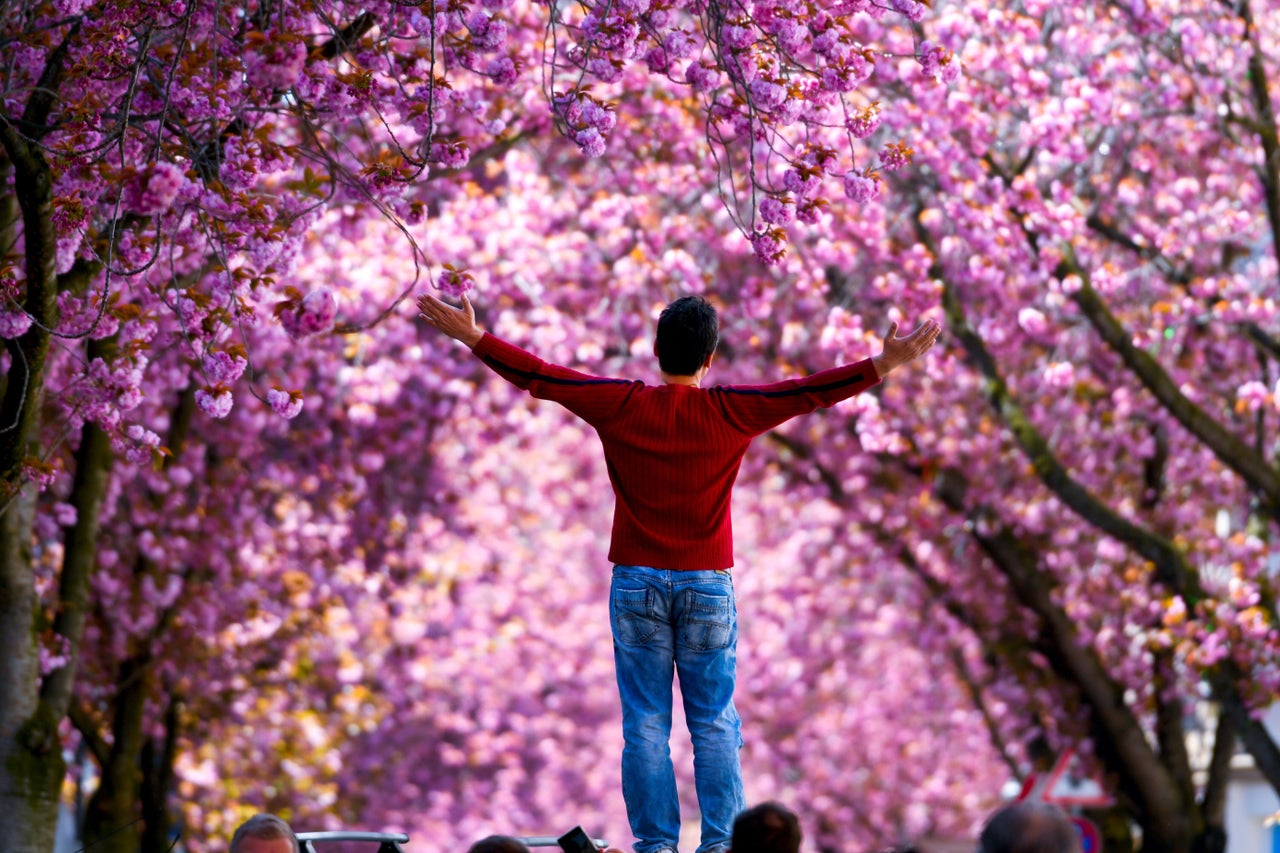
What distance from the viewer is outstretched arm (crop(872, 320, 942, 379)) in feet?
20.6

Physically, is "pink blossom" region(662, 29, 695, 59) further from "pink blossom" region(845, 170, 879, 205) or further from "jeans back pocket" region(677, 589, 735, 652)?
"jeans back pocket" region(677, 589, 735, 652)

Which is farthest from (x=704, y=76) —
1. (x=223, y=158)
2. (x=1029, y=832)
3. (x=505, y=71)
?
(x=1029, y=832)

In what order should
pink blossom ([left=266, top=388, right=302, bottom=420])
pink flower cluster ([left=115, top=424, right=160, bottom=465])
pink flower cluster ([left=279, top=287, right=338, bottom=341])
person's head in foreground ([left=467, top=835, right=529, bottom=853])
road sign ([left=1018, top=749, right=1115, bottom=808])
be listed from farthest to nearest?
road sign ([left=1018, top=749, right=1115, bottom=808]) → pink flower cluster ([left=115, top=424, right=160, bottom=465]) → pink blossom ([left=266, top=388, right=302, bottom=420]) → pink flower cluster ([left=279, top=287, right=338, bottom=341]) → person's head in foreground ([left=467, top=835, right=529, bottom=853])

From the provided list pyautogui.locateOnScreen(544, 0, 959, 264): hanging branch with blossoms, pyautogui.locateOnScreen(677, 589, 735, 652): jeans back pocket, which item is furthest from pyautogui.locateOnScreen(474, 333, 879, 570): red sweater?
pyautogui.locateOnScreen(544, 0, 959, 264): hanging branch with blossoms

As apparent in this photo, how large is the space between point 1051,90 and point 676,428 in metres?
7.95

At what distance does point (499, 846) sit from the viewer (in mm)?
4941

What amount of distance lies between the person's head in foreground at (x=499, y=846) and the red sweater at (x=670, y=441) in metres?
1.48

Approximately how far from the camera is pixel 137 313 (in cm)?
768

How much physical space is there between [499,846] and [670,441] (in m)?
1.82

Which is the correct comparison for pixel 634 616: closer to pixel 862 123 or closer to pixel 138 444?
pixel 862 123

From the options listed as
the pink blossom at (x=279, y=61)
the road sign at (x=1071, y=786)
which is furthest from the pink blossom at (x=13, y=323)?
the road sign at (x=1071, y=786)

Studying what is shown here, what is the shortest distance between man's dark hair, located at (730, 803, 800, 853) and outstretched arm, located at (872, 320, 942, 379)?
180cm

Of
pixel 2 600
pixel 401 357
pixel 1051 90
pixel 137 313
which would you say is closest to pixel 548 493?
pixel 401 357

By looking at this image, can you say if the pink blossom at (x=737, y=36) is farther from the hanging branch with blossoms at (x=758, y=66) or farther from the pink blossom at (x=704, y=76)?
the pink blossom at (x=704, y=76)
